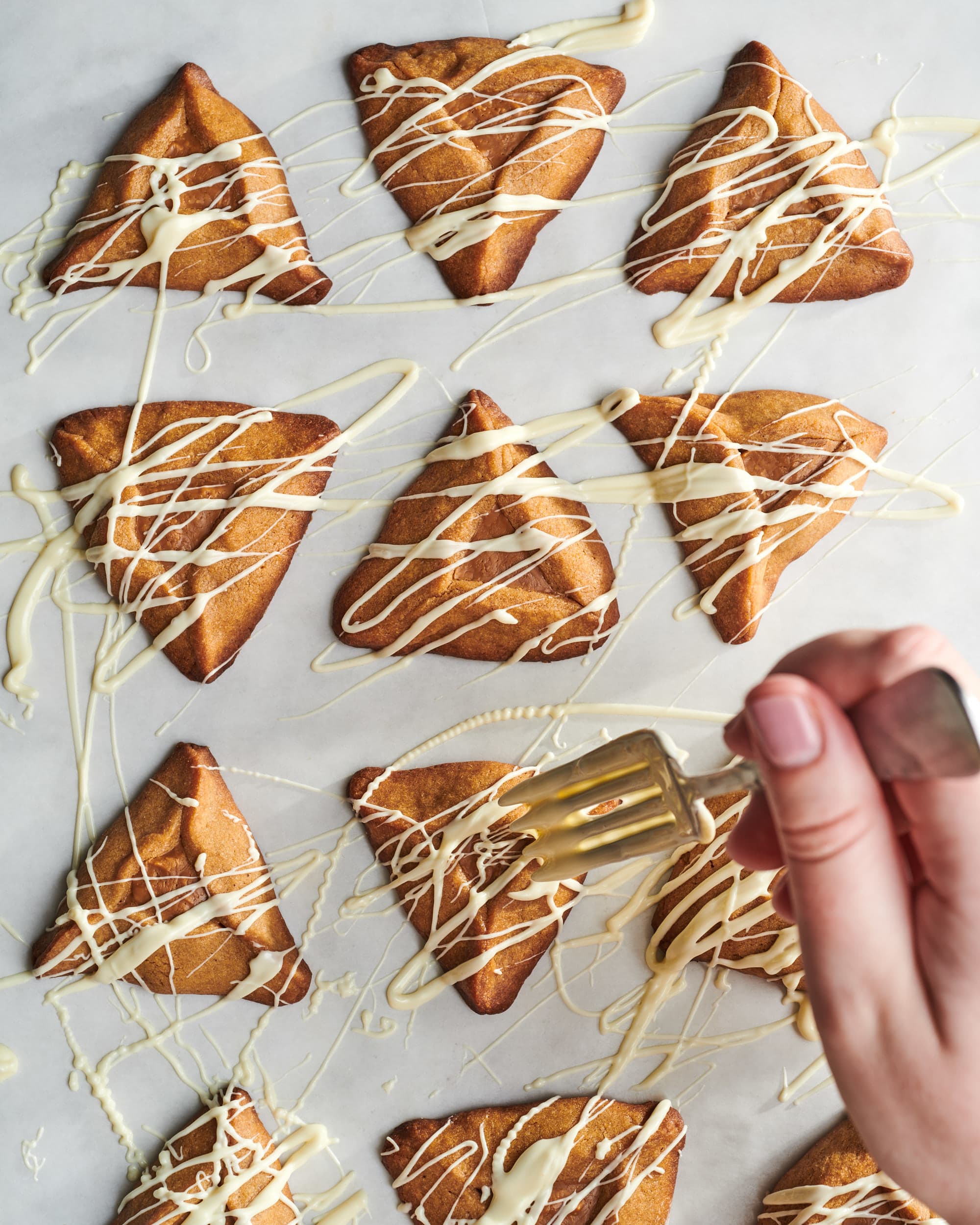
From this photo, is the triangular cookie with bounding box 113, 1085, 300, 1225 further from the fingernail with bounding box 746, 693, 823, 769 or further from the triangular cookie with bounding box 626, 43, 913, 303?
the triangular cookie with bounding box 626, 43, 913, 303

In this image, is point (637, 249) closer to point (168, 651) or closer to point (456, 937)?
point (168, 651)

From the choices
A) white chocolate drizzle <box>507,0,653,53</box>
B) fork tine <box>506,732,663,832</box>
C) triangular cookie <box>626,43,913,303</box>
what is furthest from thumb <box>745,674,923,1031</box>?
white chocolate drizzle <box>507,0,653,53</box>

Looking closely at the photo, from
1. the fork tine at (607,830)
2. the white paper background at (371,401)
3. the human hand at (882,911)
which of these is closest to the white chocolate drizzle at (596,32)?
the white paper background at (371,401)

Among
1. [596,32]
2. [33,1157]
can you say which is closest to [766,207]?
[596,32]

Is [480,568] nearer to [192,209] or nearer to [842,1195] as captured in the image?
[192,209]

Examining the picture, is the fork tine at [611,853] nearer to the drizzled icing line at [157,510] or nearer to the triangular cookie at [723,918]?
the triangular cookie at [723,918]

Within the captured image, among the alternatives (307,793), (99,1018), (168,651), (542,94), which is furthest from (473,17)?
(99,1018)
